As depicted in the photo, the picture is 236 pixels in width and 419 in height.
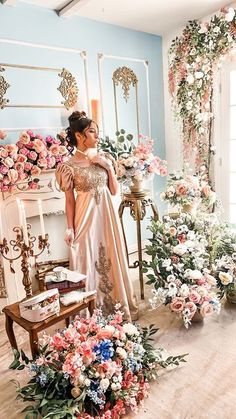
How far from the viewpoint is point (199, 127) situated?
3.54 meters

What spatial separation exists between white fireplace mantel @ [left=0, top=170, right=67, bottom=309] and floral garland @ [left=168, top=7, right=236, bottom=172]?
166 cm

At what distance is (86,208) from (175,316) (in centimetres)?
110

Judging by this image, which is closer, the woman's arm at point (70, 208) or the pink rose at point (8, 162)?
the woman's arm at point (70, 208)

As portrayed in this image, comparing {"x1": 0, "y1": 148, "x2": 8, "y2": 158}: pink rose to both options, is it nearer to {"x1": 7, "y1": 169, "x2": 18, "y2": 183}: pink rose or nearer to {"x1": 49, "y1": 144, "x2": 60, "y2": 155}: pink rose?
{"x1": 7, "y1": 169, "x2": 18, "y2": 183}: pink rose

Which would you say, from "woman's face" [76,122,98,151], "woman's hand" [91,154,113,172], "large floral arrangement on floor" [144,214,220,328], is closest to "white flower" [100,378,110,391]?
"large floral arrangement on floor" [144,214,220,328]

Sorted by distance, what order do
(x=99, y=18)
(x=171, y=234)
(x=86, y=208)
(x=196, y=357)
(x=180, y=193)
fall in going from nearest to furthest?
(x=196, y=357)
(x=86, y=208)
(x=171, y=234)
(x=180, y=193)
(x=99, y=18)

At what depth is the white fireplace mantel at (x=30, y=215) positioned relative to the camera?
267 cm

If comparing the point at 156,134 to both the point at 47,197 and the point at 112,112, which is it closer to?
the point at 112,112

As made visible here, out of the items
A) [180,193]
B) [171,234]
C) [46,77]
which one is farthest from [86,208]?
[46,77]

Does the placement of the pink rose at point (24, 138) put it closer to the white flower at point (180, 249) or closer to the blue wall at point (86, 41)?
the blue wall at point (86, 41)

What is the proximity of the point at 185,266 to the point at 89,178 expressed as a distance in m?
0.93

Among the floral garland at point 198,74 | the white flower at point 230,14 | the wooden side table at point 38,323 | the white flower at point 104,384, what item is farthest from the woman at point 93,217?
the white flower at point 230,14

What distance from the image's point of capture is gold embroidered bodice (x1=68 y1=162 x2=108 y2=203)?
7.26 ft

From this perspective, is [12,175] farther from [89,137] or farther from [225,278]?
[225,278]
